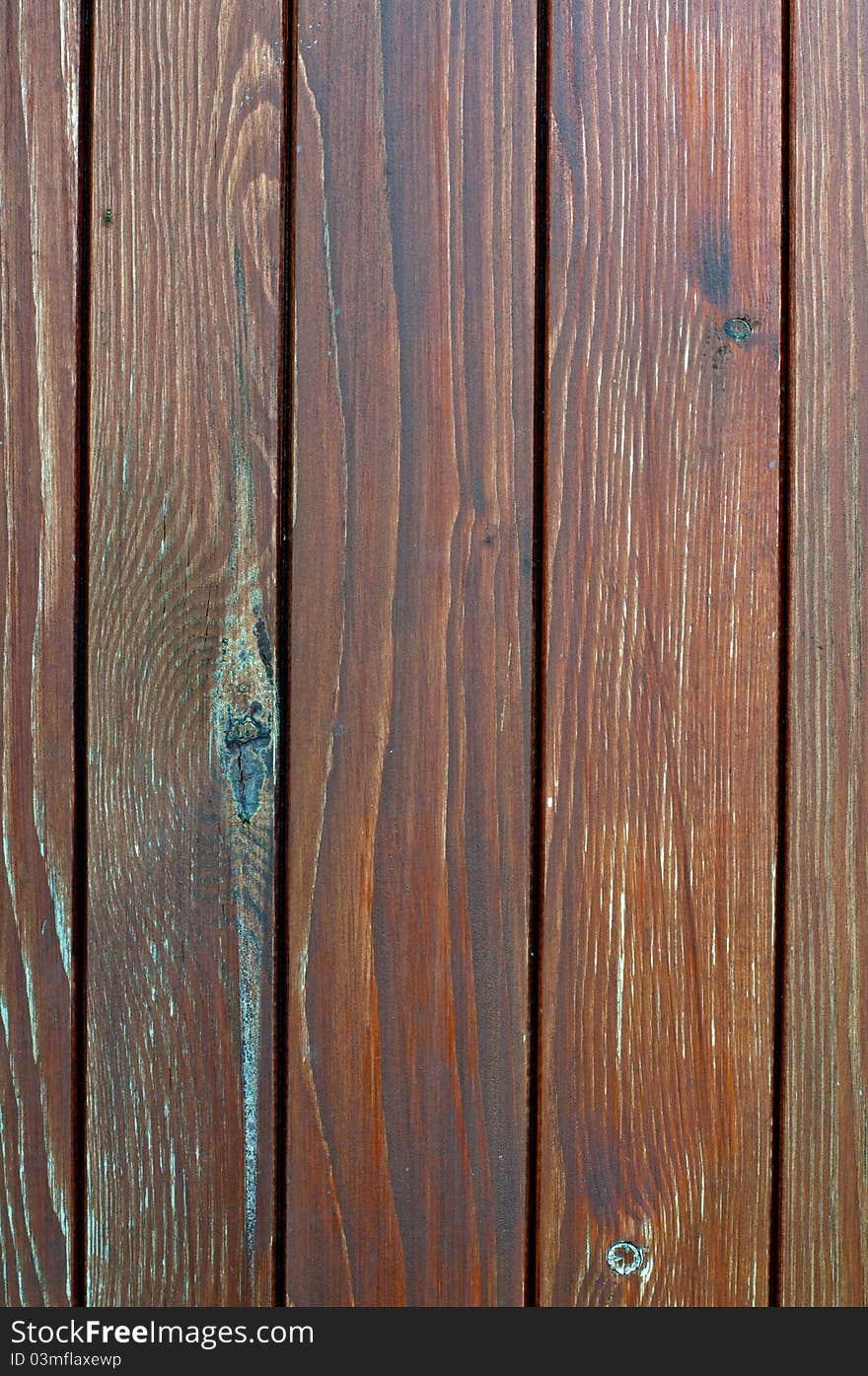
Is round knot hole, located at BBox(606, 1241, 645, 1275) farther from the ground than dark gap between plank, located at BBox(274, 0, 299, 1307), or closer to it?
closer to it

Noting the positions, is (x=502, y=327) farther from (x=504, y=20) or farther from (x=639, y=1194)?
(x=639, y=1194)

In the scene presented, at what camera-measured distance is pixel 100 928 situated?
691 mm

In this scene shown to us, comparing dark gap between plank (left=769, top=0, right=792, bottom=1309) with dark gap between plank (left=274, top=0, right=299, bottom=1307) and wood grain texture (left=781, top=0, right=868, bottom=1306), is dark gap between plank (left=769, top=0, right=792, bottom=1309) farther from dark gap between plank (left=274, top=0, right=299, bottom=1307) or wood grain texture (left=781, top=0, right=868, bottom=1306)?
dark gap between plank (left=274, top=0, right=299, bottom=1307)

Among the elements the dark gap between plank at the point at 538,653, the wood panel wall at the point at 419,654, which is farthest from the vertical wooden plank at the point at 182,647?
the dark gap between plank at the point at 538,653

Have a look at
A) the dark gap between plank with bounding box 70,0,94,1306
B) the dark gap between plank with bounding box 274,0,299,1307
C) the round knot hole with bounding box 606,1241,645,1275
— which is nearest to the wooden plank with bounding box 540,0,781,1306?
the round knot hole with bounding box 606,1241,645,1275

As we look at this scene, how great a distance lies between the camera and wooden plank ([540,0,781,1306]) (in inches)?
27.1

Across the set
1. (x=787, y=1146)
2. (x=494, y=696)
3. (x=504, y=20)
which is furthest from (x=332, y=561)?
(x=787, y=1146)

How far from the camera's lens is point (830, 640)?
0.70 m

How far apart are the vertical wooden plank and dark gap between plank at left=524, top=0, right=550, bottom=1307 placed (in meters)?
0.16

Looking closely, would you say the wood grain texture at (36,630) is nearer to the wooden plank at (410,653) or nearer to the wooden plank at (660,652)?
the wooden plank at (410,653)

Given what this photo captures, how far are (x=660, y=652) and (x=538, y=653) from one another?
76 millimetres

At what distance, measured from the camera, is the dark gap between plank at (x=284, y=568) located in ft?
2.25

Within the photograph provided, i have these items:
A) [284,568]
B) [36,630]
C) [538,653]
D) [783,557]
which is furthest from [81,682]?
[783,557]

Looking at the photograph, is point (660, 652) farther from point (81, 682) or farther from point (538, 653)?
point (81, 682)
